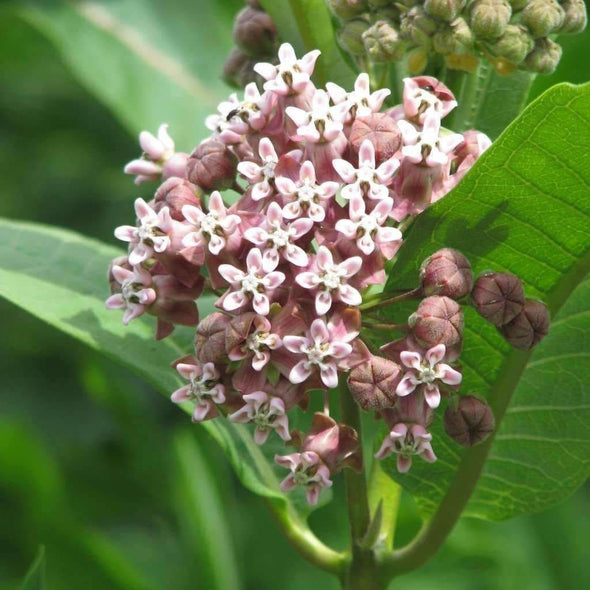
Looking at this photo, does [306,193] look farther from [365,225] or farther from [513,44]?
[513,44]

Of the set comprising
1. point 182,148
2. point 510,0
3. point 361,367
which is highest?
point 510,0

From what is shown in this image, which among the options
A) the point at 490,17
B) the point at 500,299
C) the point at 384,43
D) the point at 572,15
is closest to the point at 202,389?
the point at 500,299

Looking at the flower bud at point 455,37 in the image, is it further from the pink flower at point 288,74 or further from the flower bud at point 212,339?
the flower bud at point 212,339

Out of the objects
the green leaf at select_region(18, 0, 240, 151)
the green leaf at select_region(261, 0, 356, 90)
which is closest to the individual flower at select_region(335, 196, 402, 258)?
the green leaf at select_region(261, 0, 356, 90)

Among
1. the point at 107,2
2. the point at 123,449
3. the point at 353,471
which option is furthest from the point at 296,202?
the point at 107,2

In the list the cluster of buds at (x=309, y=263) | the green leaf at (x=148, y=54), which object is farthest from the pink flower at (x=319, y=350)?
the green leaf at (x=148, y=54)

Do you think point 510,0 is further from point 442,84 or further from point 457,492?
point 457,492
